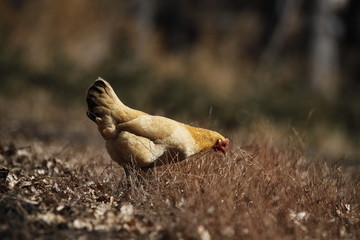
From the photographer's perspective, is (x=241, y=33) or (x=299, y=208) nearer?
(x=299, y=208)

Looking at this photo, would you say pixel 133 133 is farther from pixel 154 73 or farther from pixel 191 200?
pixel 154 73

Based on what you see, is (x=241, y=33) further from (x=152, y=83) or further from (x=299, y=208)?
(x=299, y=208)

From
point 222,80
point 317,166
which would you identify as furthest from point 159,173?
point 222,80

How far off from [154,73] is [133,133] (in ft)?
28.1

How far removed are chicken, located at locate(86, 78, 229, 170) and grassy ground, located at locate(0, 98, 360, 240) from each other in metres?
0.18

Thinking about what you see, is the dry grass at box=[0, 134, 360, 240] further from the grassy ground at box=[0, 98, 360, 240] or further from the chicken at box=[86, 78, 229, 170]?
the chicken at box=[86, 78, 229, 170]

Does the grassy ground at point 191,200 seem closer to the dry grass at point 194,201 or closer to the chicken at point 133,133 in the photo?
the dry grass at point 194,201

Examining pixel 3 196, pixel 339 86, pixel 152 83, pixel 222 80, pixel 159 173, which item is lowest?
pixel 339 86

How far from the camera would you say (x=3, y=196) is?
3.59m

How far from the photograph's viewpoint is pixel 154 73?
12.3 meters

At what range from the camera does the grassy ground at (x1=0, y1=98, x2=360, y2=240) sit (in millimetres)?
3320

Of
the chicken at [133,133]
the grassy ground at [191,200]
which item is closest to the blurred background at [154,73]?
the grassy ground at [191,200]

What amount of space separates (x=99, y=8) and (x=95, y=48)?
1142mm

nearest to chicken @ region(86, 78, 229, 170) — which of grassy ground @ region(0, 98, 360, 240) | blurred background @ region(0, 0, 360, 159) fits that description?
grassy ground @ region(0, 98, 360, 240)
